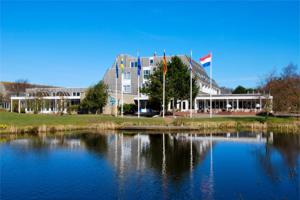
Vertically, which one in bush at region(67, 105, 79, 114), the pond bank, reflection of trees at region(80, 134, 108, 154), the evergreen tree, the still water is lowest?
the still water

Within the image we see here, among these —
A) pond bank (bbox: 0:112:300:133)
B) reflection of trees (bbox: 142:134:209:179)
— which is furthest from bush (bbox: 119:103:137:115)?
reflection of trees (bbox: 142:134:209:179)

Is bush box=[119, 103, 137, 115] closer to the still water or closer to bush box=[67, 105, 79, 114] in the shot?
bush box=[67, 105, 79, 114]

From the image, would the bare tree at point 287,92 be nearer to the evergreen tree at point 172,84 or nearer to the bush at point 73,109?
the evergreen tree at point 172,84

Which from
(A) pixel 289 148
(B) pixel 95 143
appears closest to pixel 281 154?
(A) pixel 289 148

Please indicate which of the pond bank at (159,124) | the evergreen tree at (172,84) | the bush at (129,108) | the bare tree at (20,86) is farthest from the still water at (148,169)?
the bare tree at (20,86)

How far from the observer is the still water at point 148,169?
1619 cm

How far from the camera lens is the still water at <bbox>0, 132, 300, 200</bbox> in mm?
16188

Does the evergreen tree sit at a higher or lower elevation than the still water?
higher

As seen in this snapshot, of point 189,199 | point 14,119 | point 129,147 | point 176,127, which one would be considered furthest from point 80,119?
point 189,199

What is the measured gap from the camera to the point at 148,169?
69.2 feet

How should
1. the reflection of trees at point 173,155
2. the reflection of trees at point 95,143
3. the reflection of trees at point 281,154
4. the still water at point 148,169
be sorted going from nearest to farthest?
1. the still water at point 148,169
2. the reflection of trees at point 281,154
3. the reflection of trees at point 173,155
4. the reflection of trees at point 95,143

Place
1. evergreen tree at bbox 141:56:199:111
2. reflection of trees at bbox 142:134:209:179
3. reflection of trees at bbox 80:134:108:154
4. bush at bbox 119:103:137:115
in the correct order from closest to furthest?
1. reflection of trees at bbox 142:134:209:179
2. reflection of trees at bbox 80:134:108:154
3. evergreen tree at bbox 141:56:199:111
4. bush at bbox 119:103:137:115

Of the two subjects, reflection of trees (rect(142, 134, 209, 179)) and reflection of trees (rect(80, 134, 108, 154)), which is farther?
reflection of trees (rect(80, 134, 108, 154))

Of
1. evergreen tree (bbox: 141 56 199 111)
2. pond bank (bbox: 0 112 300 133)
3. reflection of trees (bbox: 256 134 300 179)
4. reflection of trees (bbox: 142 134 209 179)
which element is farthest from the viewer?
evergreen tree (bbox: 141 56 199 111)
